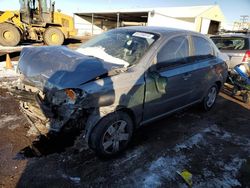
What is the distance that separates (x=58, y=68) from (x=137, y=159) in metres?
1.71

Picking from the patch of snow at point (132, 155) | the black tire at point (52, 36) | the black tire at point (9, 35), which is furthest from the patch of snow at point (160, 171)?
the black tire at point (52, 36)

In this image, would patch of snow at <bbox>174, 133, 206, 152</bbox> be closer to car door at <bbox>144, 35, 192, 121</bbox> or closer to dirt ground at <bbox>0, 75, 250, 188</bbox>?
dirt ground at <bbox>0, 75, 250, 188</bbox>

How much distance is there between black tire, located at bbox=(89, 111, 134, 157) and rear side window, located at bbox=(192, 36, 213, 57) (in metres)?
2.08

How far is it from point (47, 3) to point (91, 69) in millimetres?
13790

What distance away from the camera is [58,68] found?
123 inches

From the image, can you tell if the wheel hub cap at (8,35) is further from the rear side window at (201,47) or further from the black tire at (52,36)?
the rear side window at (201,47)

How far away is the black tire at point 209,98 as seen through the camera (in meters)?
5.11

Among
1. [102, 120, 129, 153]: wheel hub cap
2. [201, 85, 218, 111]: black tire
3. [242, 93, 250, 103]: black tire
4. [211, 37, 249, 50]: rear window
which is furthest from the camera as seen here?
[211, 37, 249, 50]: rear window

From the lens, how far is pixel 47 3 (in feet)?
48.5

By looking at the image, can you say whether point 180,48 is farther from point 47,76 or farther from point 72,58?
point 47,76

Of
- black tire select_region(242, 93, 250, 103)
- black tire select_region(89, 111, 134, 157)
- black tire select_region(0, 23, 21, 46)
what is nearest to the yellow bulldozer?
black tire select_region(0, 23, 21, 46)

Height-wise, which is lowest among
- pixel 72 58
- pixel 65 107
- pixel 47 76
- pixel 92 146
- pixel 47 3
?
pixel 92 146

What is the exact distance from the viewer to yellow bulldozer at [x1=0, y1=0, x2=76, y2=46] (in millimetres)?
13703

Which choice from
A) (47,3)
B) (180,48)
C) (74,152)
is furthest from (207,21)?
(74,152)
